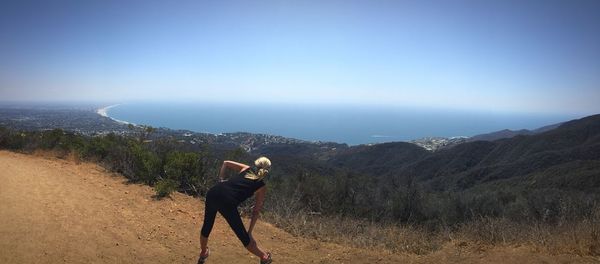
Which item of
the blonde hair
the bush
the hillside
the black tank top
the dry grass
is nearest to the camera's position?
the black tank top

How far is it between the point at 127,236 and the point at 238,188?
2.40 meters

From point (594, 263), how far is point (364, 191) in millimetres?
17108

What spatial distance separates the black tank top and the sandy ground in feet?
4.15

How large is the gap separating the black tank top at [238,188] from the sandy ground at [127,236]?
126 cm

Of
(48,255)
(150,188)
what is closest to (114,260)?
(48,255)

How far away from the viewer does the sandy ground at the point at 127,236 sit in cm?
476

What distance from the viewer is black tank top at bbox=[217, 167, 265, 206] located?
Answer: 13.3 ft

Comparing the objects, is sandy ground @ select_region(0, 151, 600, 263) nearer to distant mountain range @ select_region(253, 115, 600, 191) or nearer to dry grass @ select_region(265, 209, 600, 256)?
dry grass @ select_region(265, 209, 600, 256)

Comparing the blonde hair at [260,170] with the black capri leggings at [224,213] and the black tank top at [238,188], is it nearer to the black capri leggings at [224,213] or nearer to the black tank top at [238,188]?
the black tank top at [238,188]

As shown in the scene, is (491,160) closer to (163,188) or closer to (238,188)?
(163,188)

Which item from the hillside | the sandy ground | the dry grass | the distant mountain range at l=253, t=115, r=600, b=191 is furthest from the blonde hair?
the hillside

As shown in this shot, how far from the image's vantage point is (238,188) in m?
4.12

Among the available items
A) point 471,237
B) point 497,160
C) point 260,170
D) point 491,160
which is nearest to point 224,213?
point 260,170

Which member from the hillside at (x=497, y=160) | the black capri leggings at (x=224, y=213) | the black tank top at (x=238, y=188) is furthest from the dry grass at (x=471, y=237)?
the hillside at (x=497, y=160)
